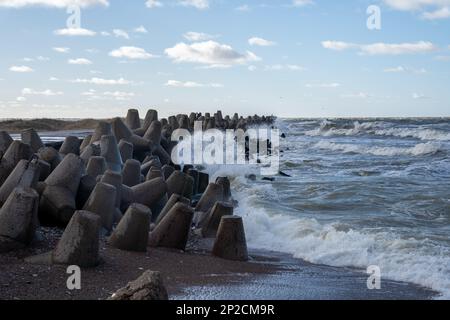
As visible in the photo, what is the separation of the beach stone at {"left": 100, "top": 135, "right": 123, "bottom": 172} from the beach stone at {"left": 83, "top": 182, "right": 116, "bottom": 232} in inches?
109

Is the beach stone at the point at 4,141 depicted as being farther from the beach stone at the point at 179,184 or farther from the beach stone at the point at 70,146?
the beach stone at the point at 179,184

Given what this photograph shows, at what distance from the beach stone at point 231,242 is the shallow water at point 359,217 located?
3.45 ft

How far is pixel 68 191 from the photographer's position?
7.12 metres

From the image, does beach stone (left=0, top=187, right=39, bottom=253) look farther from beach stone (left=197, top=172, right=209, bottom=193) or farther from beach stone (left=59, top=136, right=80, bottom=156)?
beach stone (left=197, top=172, right=209, bottom=193)

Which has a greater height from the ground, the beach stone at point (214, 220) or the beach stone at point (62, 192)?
the beach stone at point (62, 192)

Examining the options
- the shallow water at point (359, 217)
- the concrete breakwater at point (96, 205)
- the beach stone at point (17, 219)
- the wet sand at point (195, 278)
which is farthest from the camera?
the shallow water at point (359, 217)

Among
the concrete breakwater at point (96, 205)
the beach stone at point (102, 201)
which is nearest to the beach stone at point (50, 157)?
the concrete breakwater at point (96, 205)

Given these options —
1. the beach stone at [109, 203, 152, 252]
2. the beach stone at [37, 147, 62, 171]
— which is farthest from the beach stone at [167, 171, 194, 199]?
the beach stone at [109, 203, 152, 252]

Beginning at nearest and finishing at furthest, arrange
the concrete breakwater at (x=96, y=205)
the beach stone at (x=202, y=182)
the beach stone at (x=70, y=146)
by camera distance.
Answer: the concrete breakwater at (x=96, y=205) → the beach stone at (x=70, y=146) → the beach stone at (x=202, y=182)

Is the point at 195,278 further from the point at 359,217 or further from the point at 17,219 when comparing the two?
the point at 359,217

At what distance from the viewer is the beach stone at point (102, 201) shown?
22.5ft
